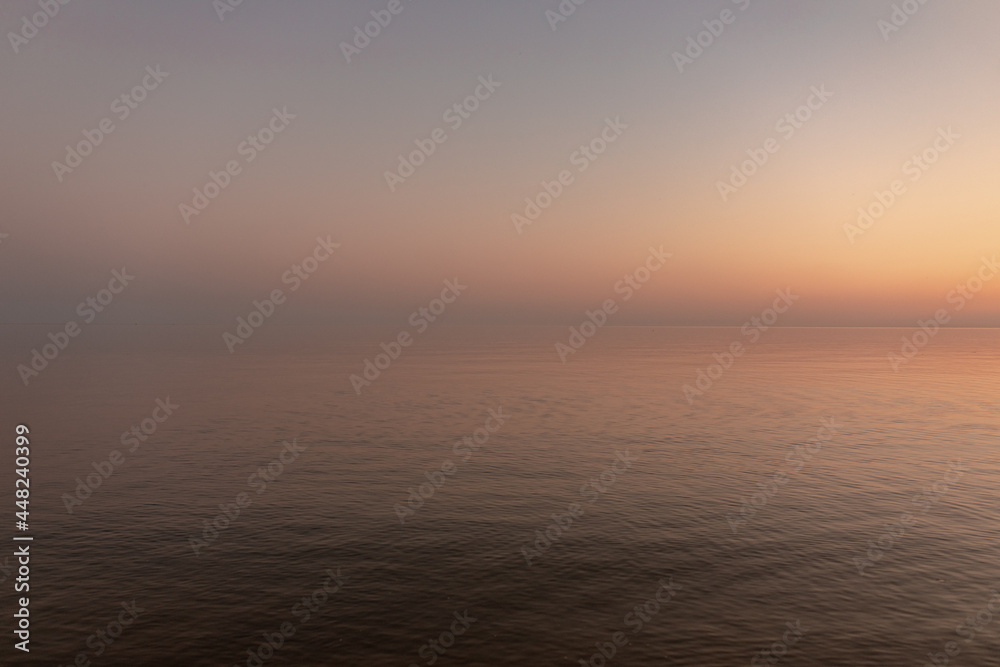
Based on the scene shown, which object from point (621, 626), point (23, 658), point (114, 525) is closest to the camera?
point (23, 658)

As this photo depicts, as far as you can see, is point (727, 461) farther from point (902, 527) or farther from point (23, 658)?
point (23, 658)

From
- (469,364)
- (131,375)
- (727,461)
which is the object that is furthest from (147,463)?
(469,364)

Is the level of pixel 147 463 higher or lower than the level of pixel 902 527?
higher

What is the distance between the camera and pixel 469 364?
192250mm

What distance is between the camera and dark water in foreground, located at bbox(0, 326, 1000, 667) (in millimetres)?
31188

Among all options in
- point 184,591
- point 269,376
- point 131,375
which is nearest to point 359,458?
point 184,591

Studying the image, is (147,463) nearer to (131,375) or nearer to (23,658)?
(23,658)

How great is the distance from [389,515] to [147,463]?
105 ft

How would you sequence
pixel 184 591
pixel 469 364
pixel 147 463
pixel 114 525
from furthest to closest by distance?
pixel 469 364 → pixel 147 463 → pixel 114 525 → pixel 184 591

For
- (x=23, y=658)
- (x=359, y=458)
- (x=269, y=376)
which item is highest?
(x=269, y=376)

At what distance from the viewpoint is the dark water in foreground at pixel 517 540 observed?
3119cm

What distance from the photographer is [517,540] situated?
44406mm

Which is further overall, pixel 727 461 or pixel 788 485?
pixel 727 461

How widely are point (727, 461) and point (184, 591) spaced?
54169 millimetres
